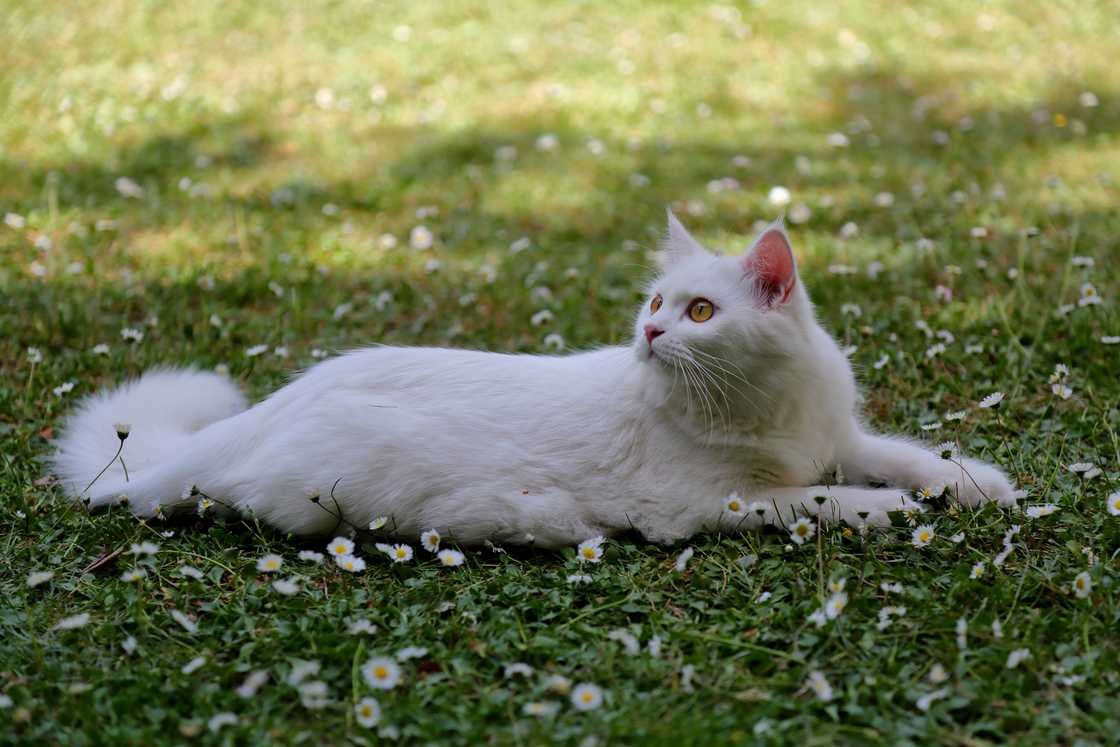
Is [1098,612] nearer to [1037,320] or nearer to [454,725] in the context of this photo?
[454,725]

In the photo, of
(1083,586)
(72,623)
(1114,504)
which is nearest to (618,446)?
(1083,586)

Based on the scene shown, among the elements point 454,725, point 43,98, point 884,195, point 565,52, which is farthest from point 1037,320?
point 43,98

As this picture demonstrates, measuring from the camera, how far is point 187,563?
289 cm

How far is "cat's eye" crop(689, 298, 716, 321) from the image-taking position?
114 inches

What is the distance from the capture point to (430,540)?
2.86 metres

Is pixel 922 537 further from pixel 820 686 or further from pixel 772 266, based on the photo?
pixel 772 266

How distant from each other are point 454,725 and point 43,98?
735 cm

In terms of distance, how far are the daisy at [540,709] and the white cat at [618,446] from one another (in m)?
0.70

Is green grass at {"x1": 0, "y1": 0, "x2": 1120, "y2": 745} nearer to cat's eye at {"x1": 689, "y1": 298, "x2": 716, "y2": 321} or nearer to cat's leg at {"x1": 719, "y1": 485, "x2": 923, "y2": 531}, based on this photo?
cat's leg at {"x1": 719, "y1": 485, "x2": 923, "y2": 531}

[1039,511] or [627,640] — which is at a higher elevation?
[1039,511]

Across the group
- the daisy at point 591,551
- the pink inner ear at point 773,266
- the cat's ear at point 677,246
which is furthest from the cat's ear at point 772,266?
the daisy at point 591,551

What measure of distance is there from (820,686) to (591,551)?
2.63 feet

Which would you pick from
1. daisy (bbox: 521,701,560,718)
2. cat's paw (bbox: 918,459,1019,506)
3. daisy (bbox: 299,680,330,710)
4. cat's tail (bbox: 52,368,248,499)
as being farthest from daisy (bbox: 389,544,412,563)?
cat's paw (bbox: 918,459,1019,506)

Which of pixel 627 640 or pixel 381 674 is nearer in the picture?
pixel 381 674
